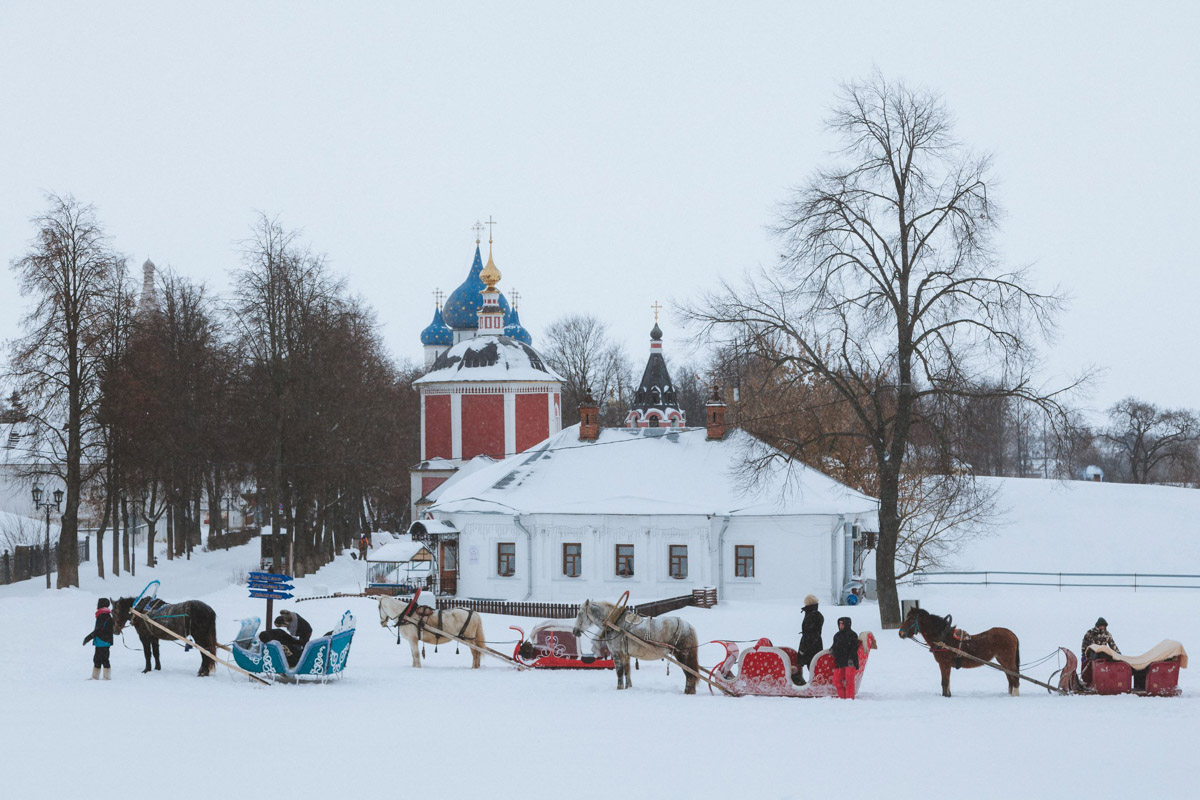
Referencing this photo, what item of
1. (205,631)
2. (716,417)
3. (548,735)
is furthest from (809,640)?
(716,417)

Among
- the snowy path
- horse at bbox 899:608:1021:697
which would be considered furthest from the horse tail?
horse at bbox 899:608:1021:697

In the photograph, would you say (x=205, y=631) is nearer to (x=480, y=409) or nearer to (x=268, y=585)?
(x=268, y=585)

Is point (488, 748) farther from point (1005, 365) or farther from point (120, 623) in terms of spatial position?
point (1005, 365)

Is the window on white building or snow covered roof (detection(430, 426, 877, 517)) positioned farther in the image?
the window on white building

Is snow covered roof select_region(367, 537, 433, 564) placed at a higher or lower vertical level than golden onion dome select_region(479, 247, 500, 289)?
lower

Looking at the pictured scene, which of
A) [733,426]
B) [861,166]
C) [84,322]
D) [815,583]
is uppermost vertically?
[861,166]

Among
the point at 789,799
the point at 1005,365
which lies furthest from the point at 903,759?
the point at 1005,365

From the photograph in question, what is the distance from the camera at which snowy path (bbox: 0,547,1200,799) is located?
35.4ft

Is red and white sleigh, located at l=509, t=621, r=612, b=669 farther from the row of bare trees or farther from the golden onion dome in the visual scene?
the golden onion dome

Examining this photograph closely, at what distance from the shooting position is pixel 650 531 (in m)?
32.1

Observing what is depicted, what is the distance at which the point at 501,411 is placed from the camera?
53875 millimetres

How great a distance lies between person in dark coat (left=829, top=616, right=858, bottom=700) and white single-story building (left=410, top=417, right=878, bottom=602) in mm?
14875

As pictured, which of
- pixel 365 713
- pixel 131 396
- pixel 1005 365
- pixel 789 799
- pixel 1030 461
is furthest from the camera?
pixel 1030 461

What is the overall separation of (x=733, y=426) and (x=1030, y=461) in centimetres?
9439
